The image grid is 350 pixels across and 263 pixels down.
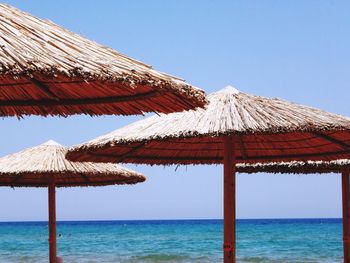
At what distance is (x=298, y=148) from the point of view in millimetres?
6105

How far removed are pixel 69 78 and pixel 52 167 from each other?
15.6ft

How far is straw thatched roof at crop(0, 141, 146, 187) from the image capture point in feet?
25.0

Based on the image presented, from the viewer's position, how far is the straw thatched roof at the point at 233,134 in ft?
15.8

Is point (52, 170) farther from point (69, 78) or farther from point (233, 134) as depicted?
point (69, 78)

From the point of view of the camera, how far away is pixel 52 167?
7.64 metres

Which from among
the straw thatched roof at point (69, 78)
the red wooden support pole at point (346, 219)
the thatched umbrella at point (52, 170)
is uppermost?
the straw thatched roof at point (69, 78)

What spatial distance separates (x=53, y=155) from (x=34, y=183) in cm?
164

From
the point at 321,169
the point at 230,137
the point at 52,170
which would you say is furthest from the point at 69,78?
the point at 321,169

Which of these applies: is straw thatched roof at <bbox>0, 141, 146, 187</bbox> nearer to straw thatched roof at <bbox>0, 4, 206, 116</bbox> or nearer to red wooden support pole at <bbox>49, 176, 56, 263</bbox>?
red wooden support pole at <bbox>49, 176, 56, 263</bbox>

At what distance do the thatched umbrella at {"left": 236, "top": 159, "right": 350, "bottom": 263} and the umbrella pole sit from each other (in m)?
2.60

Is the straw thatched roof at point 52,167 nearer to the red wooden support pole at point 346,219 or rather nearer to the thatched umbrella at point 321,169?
the thatched umbrella at point 321,169

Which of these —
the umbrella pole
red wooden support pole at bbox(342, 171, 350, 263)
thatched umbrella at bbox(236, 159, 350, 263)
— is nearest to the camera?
the umbrella pole

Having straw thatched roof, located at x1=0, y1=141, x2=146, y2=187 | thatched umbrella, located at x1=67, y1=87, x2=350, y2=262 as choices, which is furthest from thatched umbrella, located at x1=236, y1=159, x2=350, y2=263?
thatched umbrella, located at x1=67, y1=87, x2=350, y2=262

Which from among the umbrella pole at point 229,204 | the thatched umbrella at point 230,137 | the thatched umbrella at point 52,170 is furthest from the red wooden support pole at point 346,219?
the umbrella pole at point 229,204
